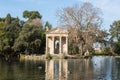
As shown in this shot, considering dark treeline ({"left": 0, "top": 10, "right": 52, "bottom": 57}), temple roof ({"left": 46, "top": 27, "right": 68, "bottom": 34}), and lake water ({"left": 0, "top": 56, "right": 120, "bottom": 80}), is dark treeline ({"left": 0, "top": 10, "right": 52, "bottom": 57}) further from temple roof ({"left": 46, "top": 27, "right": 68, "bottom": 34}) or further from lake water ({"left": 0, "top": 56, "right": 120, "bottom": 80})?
lake water ({"left": 0, "top": 56, "right": 120, "bottom": 80})

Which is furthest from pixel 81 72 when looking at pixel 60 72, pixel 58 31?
pixel 58 31

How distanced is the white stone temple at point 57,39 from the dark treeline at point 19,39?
186 centimetres

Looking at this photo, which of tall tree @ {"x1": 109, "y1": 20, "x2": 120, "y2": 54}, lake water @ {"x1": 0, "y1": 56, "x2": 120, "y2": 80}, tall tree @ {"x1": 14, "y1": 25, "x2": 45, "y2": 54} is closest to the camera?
lake water @ {"x1": 0, "y1": 56, "x2": 120, "y2": 80}

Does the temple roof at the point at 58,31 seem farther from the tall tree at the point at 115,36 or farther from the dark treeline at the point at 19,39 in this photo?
the tall tree at the point at 115,36

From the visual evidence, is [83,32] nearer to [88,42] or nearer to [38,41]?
[88,42]

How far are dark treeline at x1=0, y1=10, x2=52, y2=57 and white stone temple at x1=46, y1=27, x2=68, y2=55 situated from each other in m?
1.86

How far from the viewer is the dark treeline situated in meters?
Result: 80.1

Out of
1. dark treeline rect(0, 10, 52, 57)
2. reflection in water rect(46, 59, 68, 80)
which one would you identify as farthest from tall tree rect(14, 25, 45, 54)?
reflection in water rect(46, 59, 68, 80)

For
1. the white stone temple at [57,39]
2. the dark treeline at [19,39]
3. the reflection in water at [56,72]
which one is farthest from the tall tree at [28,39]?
the reflection in water at [56,72]

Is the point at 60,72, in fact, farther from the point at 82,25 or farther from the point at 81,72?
the point at 82,25

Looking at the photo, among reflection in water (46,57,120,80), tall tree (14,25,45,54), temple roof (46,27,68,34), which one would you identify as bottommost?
reflection in water (46,57,120,80)

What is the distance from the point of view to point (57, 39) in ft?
297

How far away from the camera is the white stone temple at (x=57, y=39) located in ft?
273

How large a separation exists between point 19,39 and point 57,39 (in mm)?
13875
